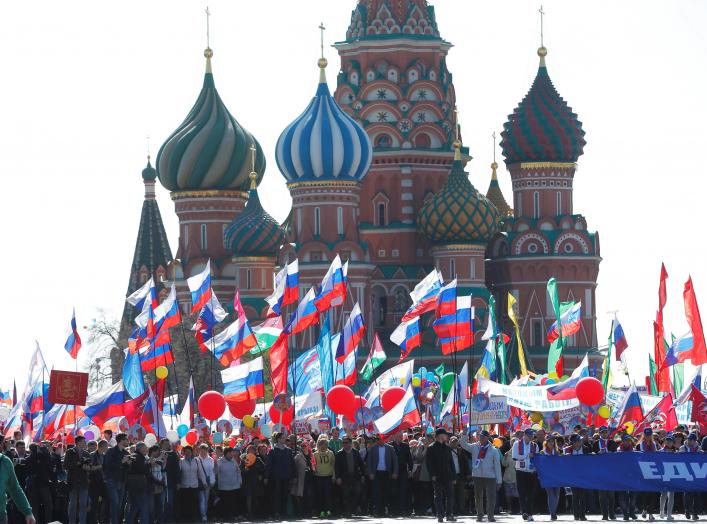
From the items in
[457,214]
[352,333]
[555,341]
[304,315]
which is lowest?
[352,333]

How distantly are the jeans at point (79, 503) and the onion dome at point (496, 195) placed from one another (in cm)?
5174

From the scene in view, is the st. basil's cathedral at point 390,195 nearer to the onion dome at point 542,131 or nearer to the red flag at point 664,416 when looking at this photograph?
the onion dome at point 542,131

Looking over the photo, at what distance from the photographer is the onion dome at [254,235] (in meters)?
69.2

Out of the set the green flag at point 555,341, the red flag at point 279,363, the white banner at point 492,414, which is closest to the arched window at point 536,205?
the green flag at point 555,341

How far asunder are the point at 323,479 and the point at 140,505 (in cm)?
342

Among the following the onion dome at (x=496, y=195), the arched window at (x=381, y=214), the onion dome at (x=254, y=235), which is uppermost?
the onion dome at (x=496, y=195)

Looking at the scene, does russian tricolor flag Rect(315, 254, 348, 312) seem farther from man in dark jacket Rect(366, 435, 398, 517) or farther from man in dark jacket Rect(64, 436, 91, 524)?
man in dark jacket Rect(64, 436, 91, 524)

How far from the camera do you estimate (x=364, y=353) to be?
217ft

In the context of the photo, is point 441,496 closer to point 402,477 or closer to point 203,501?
point 402,477

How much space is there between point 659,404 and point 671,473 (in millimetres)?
7498

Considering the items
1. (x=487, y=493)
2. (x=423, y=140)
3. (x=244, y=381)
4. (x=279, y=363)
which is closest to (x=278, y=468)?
(x=487, y=493)

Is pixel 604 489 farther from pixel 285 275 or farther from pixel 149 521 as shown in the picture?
pixel 285 275

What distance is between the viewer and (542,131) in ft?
232

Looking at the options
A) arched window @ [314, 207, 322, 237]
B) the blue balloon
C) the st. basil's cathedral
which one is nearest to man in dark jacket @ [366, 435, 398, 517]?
the blue balloon
